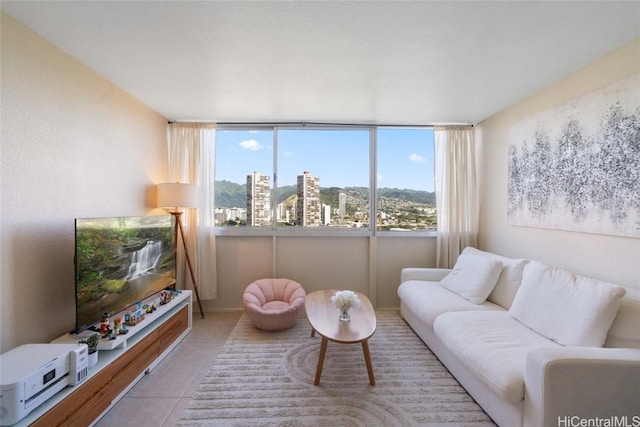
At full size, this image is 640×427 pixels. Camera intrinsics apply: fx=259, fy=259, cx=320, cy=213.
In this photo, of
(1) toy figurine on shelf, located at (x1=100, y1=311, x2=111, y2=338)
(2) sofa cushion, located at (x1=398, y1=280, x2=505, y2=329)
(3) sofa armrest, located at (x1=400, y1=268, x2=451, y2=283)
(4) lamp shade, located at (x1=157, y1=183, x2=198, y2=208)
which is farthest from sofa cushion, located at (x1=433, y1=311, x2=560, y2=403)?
(4) lamp shade, located at (x1=157, y1=183, x2=198, y2=208)

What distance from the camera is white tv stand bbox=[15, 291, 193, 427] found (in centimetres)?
136

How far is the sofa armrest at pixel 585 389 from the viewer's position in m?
1.29

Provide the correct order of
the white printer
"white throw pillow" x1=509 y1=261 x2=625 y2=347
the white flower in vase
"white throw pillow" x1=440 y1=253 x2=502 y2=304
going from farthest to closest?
1. "white throw pillow" x1=440 y1=253 x2=502 y2=304
2. the white flower in vase
3. "white throw pillow" x1=509 y1=261 x2=625 y2=347
4. the white printer

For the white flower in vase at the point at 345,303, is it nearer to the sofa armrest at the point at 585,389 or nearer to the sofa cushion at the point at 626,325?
the sofa armrest at the point at 585,389

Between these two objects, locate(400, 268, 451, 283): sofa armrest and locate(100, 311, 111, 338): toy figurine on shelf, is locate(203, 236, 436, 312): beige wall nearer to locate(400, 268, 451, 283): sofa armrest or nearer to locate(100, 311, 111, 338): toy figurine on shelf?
locate(400, 268, 451, 283): sofa armrest

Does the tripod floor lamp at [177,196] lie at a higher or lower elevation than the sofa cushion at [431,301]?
higher

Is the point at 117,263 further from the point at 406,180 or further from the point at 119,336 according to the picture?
the point at 406,180

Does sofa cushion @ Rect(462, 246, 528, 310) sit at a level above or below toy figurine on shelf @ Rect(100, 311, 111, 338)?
above

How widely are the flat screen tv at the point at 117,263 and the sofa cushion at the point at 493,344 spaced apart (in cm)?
260

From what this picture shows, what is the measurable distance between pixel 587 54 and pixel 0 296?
4.14 meters

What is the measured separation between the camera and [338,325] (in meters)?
2.13

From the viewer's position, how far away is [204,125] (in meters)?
3.36

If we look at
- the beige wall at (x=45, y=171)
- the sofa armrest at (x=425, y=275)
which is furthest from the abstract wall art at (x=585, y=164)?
the beige wall at (x=45, y=171)

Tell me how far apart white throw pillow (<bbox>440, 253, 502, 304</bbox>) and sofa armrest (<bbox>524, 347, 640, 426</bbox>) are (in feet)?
3.78
